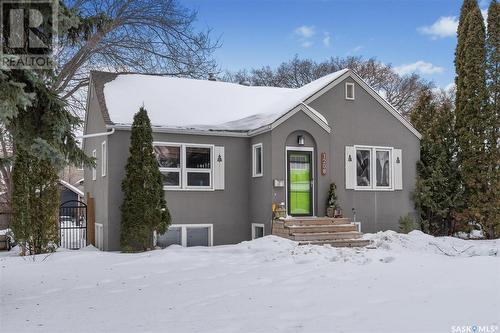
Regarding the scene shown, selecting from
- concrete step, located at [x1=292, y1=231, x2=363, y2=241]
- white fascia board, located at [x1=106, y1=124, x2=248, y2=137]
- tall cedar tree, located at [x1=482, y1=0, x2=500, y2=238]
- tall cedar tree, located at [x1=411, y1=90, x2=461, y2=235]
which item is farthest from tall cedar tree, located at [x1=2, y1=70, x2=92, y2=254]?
tall cedar tree, located at [x1=482, y1=0, x2=500, y2=238]

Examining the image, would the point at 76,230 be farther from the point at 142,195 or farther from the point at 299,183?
the point at 299,183

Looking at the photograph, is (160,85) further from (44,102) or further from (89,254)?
(44,102)

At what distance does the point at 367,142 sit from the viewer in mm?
14859

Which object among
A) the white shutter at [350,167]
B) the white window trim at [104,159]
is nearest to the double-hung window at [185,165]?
the white window trim at [104,159]

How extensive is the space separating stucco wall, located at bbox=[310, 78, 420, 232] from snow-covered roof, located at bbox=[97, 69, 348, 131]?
2.38 feet

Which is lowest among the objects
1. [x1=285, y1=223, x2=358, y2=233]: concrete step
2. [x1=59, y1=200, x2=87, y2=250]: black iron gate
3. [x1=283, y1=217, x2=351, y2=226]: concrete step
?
[x1=59, y1=200, x2=87, y2=250]: black iron gate

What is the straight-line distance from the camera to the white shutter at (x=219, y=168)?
13.9 metres

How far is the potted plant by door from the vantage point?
530 inches

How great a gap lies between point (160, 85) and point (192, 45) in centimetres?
580

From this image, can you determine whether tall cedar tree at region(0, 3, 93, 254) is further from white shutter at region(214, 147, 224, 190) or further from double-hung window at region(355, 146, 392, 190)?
double-hung window at region(355, 146, 392, 190)

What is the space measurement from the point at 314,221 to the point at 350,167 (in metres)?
2.66

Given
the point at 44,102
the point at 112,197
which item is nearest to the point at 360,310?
the point at 44,102

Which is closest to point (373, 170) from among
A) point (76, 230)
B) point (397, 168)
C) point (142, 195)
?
point (397, 168)

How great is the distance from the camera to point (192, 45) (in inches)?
826
